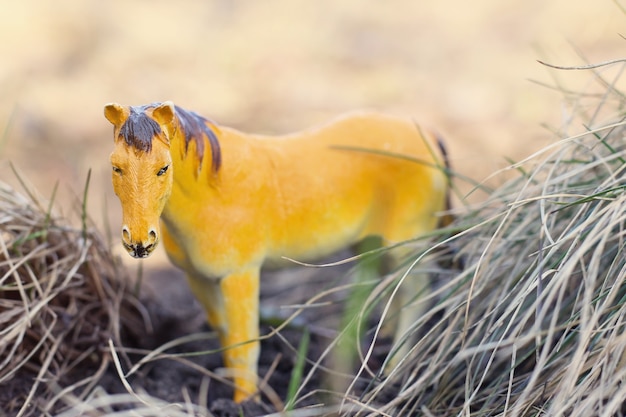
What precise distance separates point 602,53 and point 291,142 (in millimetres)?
2854

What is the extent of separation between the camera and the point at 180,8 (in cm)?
466

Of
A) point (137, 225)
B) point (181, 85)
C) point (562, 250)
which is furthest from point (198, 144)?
point (181, 85)

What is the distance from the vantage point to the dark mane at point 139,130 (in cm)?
111

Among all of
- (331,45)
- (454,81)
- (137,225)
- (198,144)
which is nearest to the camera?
(137,225)

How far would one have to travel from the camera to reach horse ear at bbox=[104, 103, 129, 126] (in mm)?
1125

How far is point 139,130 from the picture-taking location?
3.67 feet

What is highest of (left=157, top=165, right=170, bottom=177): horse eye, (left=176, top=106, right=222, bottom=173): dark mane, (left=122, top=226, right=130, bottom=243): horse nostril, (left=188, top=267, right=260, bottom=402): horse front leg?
(left=176, top=106, right=222, bottom=173): dark mane

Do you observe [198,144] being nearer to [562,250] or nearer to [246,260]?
[246,260]

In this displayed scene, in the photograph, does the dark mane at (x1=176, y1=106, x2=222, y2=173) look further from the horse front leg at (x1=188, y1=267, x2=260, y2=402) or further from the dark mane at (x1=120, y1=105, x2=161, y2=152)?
the horse front leg at (x1=188, y1=267, x2=260, y2=402)

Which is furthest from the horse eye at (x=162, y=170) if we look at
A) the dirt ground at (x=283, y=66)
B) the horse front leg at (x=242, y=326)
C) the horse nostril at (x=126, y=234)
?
the dirt ground at (x=283, y=66)

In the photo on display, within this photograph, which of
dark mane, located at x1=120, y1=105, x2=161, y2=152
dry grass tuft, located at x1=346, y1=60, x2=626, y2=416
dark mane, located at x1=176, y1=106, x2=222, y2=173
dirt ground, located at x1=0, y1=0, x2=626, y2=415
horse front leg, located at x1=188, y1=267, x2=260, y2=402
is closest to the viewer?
dry grass tuft, located at x1=346, y1=60, x2=626, y2=416

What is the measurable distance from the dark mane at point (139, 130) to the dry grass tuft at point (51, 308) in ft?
1.28

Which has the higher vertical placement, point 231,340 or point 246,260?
point 246,260

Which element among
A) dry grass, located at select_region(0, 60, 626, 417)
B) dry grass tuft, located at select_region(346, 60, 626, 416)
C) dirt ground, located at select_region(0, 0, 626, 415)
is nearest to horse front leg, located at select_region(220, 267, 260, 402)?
dry grass, located at select_region(0, 60, 626, 417)
